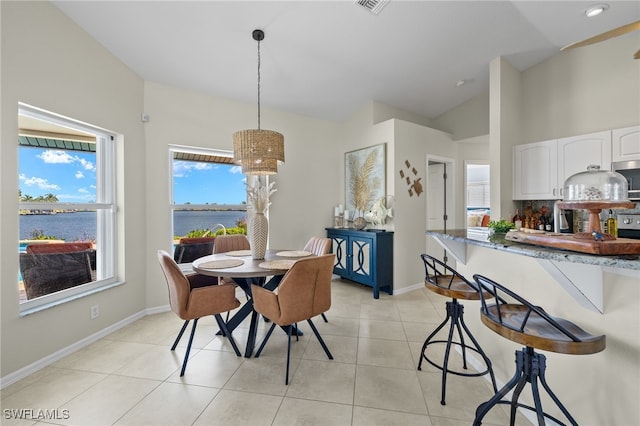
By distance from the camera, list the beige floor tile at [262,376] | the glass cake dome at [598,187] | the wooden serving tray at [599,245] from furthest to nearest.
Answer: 1. the beige floor tile at [262,376]
2. the glass cake dome at [598,187]
3. the wooden serving tray at [599,245]

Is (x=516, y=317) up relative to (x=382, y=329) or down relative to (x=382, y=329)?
up

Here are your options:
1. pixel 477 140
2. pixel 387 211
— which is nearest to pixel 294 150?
pixel 387 211

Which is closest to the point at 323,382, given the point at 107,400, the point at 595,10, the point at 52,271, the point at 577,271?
the point at 107,400

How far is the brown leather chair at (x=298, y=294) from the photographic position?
2.07 metres

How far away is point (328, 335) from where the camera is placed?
280 centimetres

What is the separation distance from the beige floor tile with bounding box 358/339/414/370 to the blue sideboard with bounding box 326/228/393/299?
1.32m

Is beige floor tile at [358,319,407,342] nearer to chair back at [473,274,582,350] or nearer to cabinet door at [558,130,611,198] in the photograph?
chair back at [473,274,582,350]

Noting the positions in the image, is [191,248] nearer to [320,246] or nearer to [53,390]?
[320,246]

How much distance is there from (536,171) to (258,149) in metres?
A: 3.36

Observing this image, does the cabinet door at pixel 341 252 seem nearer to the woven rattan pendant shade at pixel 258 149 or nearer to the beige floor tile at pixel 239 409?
the woven rattan pendant shade at pixel 258 149

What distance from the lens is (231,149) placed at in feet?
12.8

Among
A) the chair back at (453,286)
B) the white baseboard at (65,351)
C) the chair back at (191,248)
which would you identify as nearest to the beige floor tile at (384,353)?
the chair back at (453,286)

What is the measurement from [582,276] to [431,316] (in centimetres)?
221

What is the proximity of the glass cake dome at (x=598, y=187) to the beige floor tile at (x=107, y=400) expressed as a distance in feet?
9.34
